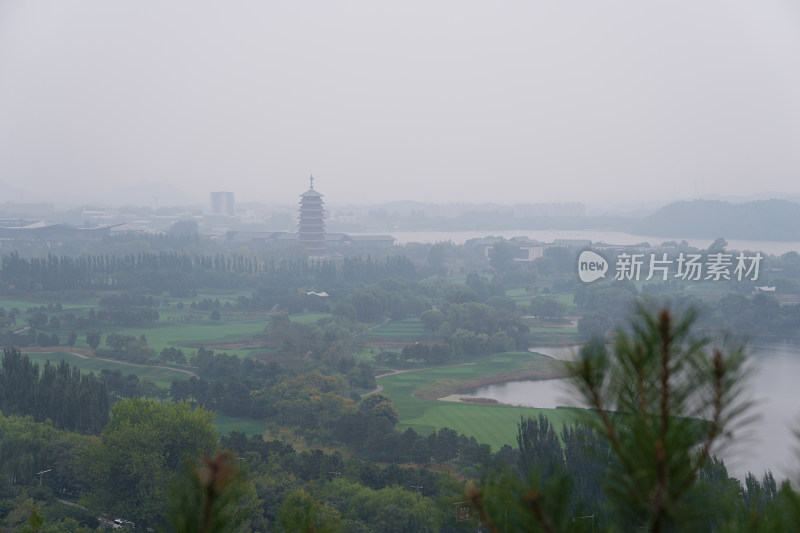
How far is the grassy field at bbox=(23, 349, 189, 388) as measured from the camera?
56.8ft

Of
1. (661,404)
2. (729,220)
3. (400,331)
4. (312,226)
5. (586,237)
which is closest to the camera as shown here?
(661,404)

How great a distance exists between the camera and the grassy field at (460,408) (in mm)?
14133

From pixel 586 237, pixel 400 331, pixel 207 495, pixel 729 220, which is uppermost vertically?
pixel 729 220

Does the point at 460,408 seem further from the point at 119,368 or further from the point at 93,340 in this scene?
the point at 93,340

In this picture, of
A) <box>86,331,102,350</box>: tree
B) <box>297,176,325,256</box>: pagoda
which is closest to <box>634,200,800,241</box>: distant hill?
<box>297,176,325,256</box>: pagoda

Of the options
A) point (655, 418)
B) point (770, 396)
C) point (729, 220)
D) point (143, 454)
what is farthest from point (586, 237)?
point (655, 418)

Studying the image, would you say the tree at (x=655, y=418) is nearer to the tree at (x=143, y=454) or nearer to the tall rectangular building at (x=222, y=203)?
the tree at (x=143, y=454)

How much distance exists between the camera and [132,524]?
9.05 m

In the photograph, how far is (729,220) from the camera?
56.0 metres

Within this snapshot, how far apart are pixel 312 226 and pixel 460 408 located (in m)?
31.6

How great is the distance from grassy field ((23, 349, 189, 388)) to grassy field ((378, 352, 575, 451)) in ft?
16.9

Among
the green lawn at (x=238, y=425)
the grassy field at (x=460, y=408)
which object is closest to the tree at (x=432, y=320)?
the grassy field at (x=460, y=408)

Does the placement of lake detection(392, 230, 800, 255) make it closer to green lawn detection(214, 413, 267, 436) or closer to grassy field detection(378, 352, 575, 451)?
grassy field detection(378, 352, 575, 451)

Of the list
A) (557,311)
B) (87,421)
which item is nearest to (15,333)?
(87,421)
